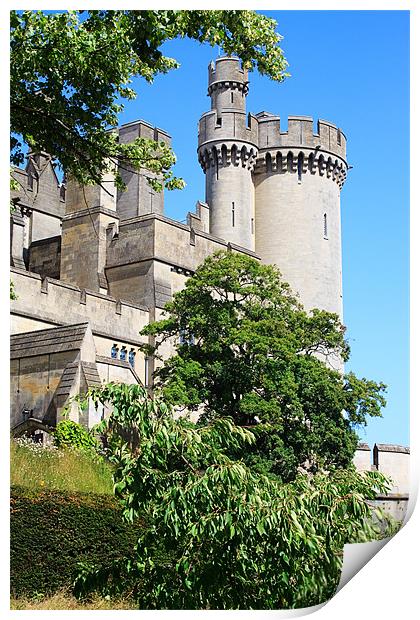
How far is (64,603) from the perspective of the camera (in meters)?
8.60

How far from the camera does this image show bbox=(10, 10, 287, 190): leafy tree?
938cm

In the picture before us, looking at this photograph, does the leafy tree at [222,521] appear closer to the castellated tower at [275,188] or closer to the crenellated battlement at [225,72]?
the castellated tower at [275,188]

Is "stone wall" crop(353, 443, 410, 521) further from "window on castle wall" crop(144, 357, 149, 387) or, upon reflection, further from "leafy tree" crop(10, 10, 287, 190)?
"leafy tree" crop(10, 10, 287, 190)

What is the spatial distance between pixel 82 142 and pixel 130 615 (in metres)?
5.55

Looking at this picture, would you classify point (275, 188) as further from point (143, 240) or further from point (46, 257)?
point (46, 257)

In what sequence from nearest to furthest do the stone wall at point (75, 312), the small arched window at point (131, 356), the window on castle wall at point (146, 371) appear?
the stone wall at point (75, 312) → the small arched window at point (131, 356) → the window on castle wall at point (146, 371)

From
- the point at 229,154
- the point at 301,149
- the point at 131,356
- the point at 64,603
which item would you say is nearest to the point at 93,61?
the point at 64,603

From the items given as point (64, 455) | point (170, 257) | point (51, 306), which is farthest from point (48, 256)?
point (64, 455)

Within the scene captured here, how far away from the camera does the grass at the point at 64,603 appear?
27.0 ft

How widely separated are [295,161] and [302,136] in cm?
96

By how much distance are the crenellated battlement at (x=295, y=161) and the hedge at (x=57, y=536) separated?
24.2 m

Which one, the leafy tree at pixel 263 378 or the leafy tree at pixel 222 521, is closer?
the leafy tree at pixel 222 521

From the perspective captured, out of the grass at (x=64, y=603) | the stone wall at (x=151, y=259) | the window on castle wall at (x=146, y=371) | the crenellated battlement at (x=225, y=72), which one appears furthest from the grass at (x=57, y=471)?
the crenellated battlement at (x=225, y=72)

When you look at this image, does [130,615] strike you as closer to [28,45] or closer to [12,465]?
[12,465]
